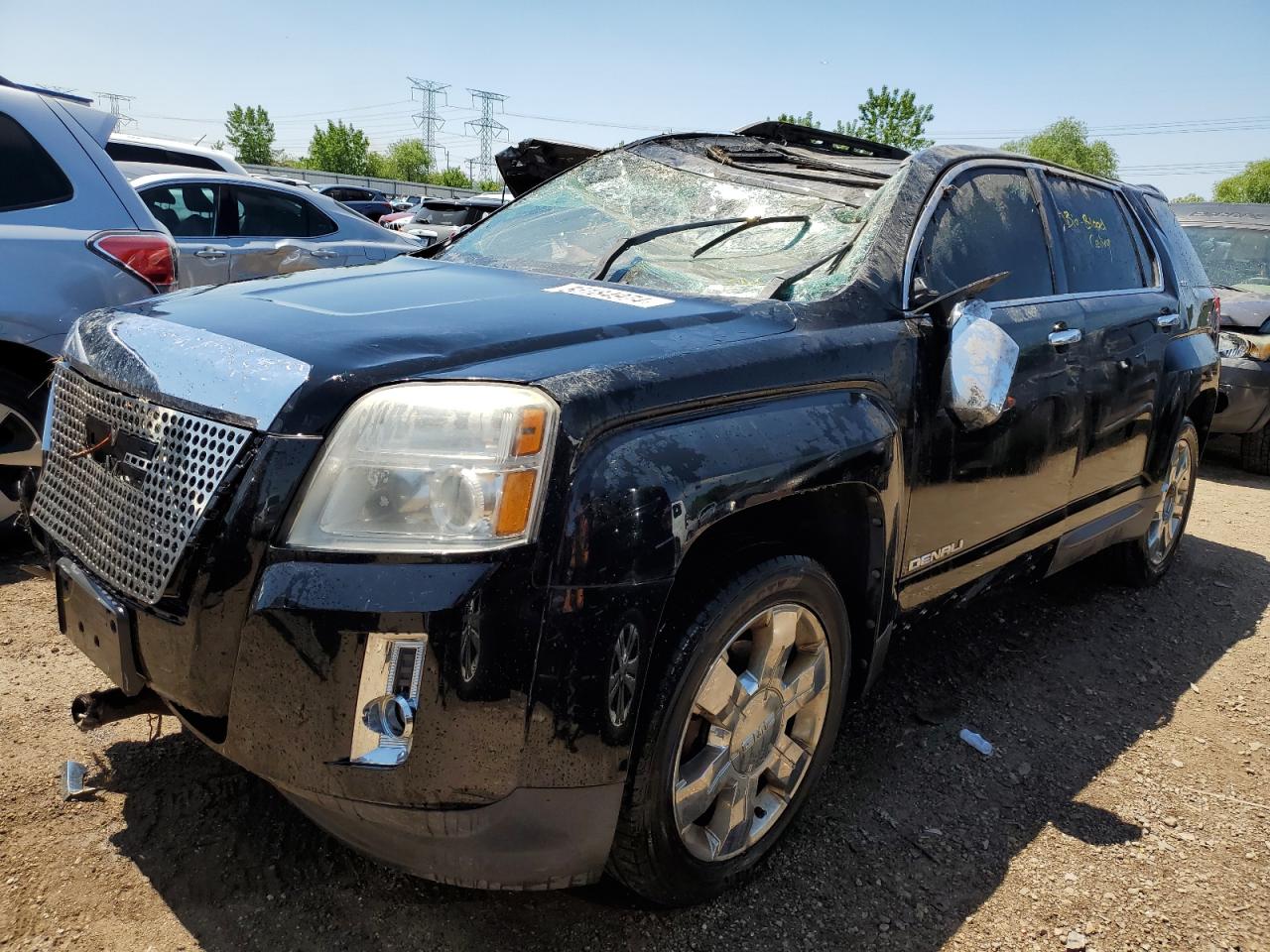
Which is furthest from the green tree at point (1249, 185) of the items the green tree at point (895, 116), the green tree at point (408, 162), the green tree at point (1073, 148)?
the green tree at point (408, 162)

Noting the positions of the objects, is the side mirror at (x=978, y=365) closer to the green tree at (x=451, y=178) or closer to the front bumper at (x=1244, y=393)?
the front bumper at (x=1244, y=393)

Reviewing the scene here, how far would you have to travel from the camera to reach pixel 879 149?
3979 mm

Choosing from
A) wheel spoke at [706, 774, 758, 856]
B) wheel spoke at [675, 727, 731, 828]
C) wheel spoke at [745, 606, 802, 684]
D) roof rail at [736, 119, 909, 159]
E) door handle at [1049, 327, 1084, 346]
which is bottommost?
wheel spoke at [706, 774, 758, 856]

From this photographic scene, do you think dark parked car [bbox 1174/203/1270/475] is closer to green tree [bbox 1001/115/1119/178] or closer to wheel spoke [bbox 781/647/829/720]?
wheel spoke [bbox 781/647/829/720]

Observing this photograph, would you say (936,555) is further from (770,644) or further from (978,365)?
(770,644)

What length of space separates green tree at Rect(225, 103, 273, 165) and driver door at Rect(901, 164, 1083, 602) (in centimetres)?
9409

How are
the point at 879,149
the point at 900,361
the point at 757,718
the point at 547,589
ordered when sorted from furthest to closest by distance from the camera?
the point at 879,149
the point at 900,361
the point at 757,718
the point at 547,589

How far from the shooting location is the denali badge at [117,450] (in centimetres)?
190

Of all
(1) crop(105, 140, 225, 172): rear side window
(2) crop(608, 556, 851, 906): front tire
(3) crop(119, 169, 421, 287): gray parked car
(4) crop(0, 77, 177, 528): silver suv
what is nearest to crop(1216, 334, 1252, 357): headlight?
(3) crop(119, 169, 421, 287): gray parked car

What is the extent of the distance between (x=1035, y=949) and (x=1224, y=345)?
22.1 feet

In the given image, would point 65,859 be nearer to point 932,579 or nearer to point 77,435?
point 77,435

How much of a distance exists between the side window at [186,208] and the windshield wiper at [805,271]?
5.87 m

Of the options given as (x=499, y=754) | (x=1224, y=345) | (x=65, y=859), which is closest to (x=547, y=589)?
(x=499, y=754)

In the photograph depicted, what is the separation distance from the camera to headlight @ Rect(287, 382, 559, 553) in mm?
1670
